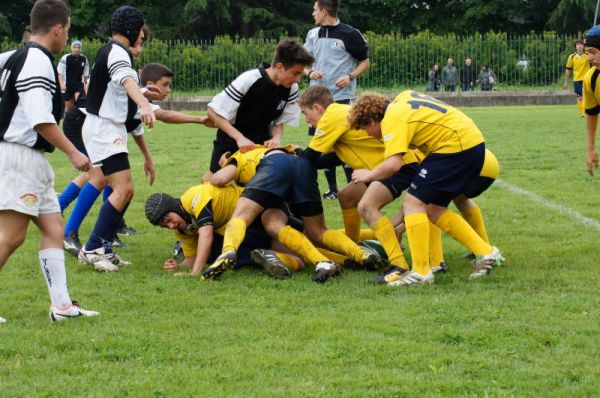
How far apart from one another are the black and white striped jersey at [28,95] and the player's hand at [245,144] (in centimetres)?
212

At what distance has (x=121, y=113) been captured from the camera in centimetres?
743

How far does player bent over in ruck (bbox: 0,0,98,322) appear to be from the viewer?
17.6 feet

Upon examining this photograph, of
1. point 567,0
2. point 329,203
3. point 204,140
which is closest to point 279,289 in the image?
point 329,203

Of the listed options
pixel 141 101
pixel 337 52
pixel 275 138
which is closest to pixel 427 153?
pixel 275 138

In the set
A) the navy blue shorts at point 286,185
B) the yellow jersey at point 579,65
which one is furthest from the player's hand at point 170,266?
the yellow jersey at point 579,65

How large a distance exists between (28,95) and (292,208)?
2606 millimetres

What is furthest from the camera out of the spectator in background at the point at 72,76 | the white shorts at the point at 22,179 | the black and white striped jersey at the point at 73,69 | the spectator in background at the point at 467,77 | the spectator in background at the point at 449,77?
the spectator in background at the point at 467,77

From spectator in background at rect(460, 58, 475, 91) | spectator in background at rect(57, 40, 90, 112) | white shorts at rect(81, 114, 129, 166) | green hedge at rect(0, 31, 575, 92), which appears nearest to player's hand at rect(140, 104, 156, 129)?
white shorts at rect(81, 114, 129, 166)

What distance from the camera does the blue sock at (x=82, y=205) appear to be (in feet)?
26.6

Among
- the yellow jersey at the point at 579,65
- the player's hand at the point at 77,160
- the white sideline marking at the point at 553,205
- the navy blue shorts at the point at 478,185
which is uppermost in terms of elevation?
the player's hand at the point at 77,160

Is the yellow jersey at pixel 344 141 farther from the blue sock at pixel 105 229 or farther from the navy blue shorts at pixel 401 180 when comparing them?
the blue sock at pixel 105 229

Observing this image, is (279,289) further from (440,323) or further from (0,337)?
(0,337)

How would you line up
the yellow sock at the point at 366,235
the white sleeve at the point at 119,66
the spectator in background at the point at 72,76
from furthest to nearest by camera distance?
1. the spectator in background at the point at 72,76
2. the yellow sock at the point at 366,235
3. the white sleeve at the point at 119,66

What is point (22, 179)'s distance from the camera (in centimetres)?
549
